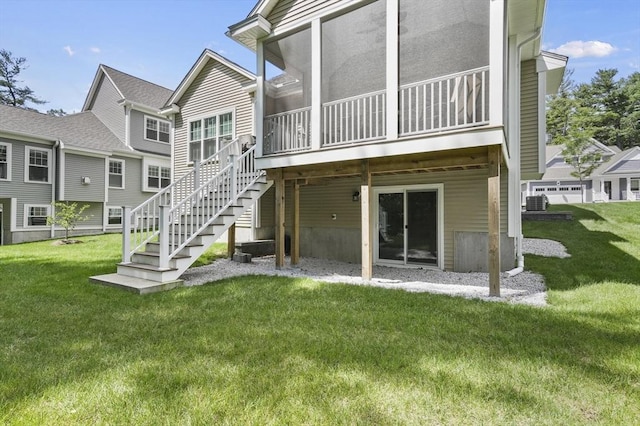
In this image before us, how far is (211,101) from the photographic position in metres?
12.1

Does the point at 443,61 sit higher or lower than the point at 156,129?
lower

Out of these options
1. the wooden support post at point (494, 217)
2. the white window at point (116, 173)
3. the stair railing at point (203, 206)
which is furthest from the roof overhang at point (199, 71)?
the wooden support post at point (494, 217)

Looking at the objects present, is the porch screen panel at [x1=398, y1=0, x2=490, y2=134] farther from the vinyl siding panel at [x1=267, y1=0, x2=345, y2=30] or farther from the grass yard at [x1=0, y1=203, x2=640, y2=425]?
the grass yard at [x1=0, y1=203, x2=640, y2=425]

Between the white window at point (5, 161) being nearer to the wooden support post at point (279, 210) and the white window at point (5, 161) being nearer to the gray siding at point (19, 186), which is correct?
the gray siding at point (19, 186)

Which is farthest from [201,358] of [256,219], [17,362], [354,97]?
[256,219]

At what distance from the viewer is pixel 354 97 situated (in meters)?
6.57

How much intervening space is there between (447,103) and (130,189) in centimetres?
1714

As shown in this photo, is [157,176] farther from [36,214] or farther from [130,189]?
[36,214]

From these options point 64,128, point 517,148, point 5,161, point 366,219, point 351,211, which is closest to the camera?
point 366,219

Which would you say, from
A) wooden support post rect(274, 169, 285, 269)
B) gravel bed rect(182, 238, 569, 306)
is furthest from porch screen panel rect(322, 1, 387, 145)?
gravel bed rect(182, 238, 569, 306)

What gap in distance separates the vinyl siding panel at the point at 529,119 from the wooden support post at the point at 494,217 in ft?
13.3

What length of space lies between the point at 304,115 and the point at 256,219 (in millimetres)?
→ 4397

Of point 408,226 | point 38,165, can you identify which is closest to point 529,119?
point 408,226

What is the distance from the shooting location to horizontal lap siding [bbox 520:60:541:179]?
8516 millimetres
